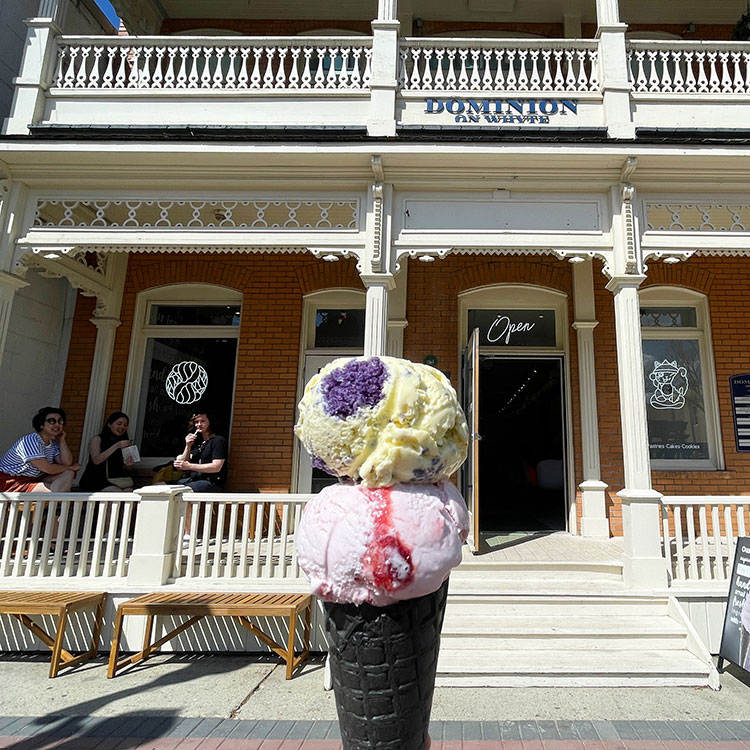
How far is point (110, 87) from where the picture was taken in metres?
5.59

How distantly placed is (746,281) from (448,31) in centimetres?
564

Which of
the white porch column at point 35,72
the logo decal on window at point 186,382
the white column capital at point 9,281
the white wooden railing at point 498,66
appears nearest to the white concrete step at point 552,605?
the logo decal on window at point 186,382

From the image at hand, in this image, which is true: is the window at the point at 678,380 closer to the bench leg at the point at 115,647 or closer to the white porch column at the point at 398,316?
the white porch column at the point at 398,316

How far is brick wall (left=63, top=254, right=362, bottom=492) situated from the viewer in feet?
21.8

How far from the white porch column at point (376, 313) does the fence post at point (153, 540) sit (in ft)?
7.28

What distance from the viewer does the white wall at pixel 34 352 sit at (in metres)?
6.26

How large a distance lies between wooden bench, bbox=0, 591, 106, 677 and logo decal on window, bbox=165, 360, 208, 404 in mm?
3125

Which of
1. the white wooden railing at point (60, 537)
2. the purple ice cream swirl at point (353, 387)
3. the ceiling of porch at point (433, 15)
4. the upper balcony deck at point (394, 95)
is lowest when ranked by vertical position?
the white wooden railing at point (60, 537)

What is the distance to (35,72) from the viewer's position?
546 centimetres

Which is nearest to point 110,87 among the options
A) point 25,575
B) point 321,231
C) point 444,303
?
point 321,231

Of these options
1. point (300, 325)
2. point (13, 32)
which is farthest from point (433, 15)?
point (13, 32)

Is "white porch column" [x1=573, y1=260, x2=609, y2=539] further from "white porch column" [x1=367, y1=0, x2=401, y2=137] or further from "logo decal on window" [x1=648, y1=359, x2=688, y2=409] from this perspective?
"white porch column" [x1=367, y1=0, x2=401, y2=137]

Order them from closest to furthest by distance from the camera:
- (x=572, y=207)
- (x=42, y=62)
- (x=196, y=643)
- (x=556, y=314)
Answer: (x=196, y=643) < (x=572, y=207) < (x=42, y=62) < (x=556, y=314)

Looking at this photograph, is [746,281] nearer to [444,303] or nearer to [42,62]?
[444,303]
